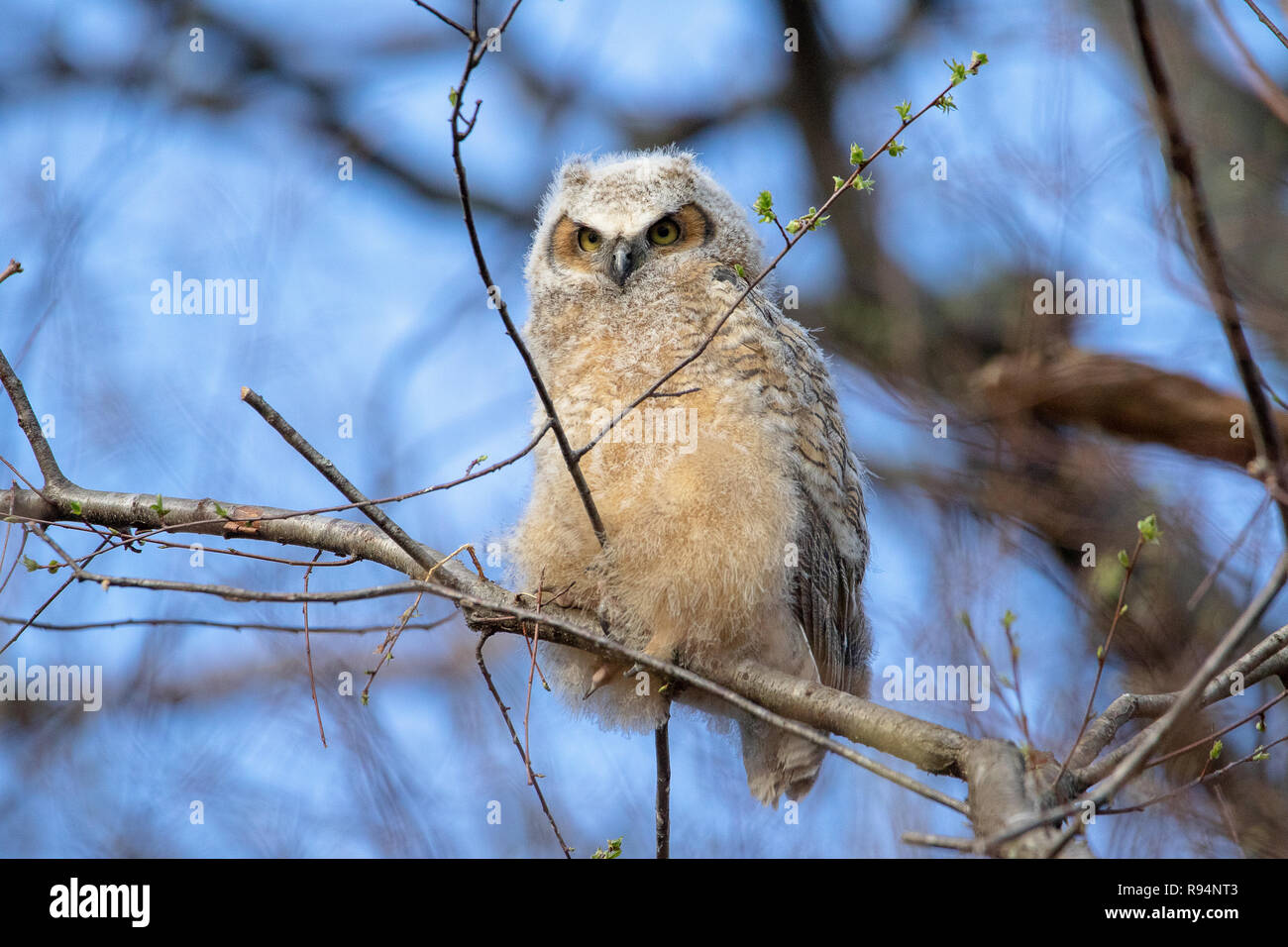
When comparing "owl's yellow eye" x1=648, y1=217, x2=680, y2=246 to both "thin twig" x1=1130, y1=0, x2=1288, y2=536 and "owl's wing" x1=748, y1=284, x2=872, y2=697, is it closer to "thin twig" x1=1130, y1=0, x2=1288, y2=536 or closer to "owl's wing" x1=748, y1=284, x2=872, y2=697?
"owl's wing" x1=748, y1=284, x2=872, y2=697

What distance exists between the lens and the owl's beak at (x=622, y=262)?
12.5 ft

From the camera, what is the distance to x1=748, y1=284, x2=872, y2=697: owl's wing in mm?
3529

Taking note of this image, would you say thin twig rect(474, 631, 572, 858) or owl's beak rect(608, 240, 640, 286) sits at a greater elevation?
owl's beak rect(608, 240, 640, 286)

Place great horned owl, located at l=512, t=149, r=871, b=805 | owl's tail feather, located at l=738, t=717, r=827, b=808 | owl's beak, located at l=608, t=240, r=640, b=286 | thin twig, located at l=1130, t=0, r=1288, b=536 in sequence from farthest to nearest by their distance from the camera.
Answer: owl's beak, located at l=608, t=240, r=640, b=286
owl's tail feather, located at l=738, t=717, r=827, b=808
great horned owl, located at l=512, t=149, r=871, b=805
thin twig, located at l=1130, t=0, r=1288, b=536

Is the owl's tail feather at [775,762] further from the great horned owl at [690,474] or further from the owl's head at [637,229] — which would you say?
the owl's head at [637,229]

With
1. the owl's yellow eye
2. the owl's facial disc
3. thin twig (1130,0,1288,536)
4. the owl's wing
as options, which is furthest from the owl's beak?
thin twig (1130,0,1288,536)

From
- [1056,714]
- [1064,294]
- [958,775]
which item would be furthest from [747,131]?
[958,775]

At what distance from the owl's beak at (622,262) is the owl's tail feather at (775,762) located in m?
1.56

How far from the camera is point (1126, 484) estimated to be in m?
4.57

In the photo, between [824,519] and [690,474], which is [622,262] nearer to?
[690,474]

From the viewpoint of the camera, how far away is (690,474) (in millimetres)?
3240

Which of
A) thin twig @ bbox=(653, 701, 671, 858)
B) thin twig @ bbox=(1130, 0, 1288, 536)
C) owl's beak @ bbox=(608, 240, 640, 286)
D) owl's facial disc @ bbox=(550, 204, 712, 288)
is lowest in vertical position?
thin twig @ bbox=(653, 701, 671, 858)

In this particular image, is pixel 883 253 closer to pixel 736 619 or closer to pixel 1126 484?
pixel 1126 484

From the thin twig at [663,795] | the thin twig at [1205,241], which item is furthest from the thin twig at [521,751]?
the thin twig at [1205,241]
